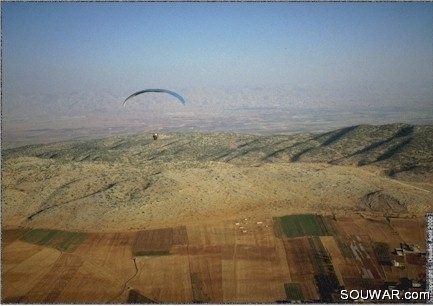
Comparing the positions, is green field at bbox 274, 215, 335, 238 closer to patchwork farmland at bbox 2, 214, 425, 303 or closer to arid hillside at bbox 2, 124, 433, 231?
patchwork farmland at bbox 2, 214, 425, 303

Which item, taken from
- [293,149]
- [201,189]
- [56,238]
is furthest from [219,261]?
[293,149]

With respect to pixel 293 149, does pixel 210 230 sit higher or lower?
lower

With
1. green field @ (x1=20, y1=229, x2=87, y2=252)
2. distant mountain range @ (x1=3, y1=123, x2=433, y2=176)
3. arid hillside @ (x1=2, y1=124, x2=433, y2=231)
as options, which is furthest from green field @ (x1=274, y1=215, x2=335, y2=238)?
distant mountain range @ (x1=3, y1=123, x2=433, y2=176)

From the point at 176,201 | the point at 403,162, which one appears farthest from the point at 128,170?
the point at 403,162

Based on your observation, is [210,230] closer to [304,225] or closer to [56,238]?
[304,225]

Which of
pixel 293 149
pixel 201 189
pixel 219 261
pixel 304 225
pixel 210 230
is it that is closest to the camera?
pixel 219 261

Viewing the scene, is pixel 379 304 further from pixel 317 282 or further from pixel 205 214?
pixel 205 214
